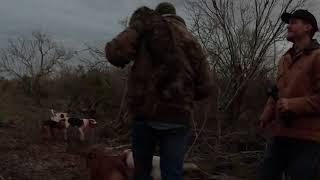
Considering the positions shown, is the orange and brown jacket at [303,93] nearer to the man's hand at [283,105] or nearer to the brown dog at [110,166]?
the man's hand at [283,105]

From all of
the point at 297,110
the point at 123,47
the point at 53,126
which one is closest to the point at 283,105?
the point at 297,110

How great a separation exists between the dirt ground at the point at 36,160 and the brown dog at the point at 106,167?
1101mm

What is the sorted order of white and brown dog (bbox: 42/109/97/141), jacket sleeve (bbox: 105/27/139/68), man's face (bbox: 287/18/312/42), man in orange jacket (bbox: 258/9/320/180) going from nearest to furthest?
jacket sleeve (bbox: 105/27/139/68), man in orange jacket (bbox: 258/9/320/180), man's face (bbox: 287/18/312/42), white and brown dog (bbox: 42/109/97/141)

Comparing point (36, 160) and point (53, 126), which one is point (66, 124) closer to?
point (53, 126)

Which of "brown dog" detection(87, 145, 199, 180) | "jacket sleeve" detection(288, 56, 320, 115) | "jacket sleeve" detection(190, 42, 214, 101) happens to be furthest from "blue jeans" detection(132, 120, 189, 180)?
"brown dog" detection(87, 145, 199, 180)

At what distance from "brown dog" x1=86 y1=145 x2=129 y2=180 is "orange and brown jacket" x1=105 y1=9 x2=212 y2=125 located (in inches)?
84.6

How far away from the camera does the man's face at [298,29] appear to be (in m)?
4.28

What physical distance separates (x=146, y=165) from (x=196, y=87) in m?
0.70

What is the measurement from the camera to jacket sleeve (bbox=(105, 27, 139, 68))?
4.02 meters

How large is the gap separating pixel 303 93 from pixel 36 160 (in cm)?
575

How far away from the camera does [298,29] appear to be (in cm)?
428

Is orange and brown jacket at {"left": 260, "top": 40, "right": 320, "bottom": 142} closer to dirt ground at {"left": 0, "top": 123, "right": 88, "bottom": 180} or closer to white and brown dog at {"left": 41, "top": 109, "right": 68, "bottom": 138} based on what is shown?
dirt ground at {"left": 0, "top": 123, "right": 88, "bottom": 180}

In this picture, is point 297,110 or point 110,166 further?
point 110,166

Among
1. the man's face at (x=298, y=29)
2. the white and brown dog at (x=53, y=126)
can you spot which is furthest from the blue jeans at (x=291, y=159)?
the white and brown dog at (x=53, y=126)
